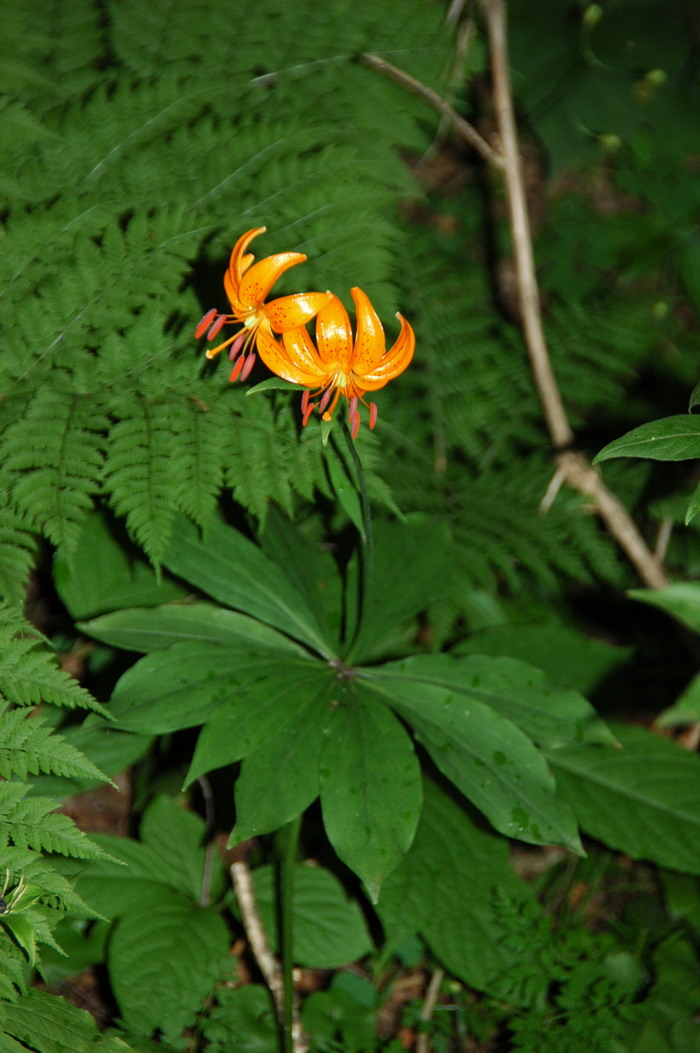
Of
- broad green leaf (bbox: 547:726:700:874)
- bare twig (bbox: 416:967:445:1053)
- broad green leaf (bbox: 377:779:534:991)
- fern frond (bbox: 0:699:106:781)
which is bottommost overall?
bare twig (bbox: 416:967:445:1053)

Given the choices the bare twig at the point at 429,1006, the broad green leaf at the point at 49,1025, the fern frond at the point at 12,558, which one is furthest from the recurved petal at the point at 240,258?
the bare twig at the point at 429,1006

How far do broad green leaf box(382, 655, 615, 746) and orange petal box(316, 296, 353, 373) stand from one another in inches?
26.8

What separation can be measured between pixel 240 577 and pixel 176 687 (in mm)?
286

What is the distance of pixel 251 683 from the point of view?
1.60 metres

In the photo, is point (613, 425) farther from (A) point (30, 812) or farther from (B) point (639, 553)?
(A) point (30, 812)

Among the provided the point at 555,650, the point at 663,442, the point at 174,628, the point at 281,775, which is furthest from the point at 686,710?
the point at 555,650

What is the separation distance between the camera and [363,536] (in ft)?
5.41

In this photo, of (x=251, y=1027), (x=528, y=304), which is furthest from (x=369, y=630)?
(x=528, y=304)

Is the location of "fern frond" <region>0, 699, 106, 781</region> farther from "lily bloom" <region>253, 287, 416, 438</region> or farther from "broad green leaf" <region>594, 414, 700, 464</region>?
"broad green leaf" <region>594, 414, 700, 464</region>

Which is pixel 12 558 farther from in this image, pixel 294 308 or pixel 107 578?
pixel 294 308

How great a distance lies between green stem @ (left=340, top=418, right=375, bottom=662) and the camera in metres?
1.48

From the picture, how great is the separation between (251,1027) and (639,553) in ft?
4.66

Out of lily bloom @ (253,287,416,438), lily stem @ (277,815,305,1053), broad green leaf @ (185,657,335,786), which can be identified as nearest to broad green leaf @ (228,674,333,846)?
broad green leaf @ (185,657,335,786)

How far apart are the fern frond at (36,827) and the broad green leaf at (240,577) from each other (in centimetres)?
57
